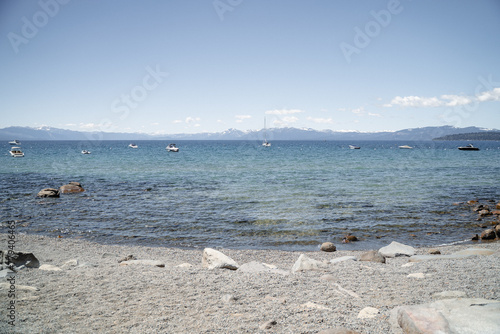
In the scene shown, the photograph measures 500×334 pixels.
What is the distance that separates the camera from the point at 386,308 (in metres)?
5.94

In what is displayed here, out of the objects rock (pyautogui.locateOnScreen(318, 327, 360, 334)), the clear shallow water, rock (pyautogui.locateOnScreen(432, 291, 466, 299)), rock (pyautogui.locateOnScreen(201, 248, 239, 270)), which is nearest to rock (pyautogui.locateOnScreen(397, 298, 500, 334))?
rock (pyautogui.locateOnScreen(432, 291, 466, 299))

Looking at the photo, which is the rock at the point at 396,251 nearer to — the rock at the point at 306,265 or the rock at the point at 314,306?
the rock at the point at 306,265

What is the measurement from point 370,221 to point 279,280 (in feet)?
36.1

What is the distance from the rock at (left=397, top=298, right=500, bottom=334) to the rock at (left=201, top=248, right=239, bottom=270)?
5.10m

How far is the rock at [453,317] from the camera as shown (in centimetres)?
459

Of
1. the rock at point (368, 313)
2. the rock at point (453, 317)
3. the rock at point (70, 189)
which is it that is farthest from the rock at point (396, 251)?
the rock at point (70, 189)

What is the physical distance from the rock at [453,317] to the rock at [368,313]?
49 centimetres

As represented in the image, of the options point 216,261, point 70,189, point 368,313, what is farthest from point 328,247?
point 70,189

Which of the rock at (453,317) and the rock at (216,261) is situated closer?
the rock at (453,317)

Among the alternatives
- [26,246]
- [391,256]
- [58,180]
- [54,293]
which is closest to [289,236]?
[391,256]

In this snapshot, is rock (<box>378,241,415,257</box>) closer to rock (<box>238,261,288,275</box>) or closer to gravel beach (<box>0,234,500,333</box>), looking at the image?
gravel beach (<box>0,234,500,333</box>)

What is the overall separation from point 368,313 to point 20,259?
363 inches

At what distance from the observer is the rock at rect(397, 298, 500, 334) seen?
459 centimetres

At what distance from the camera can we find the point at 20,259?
8.42 m
